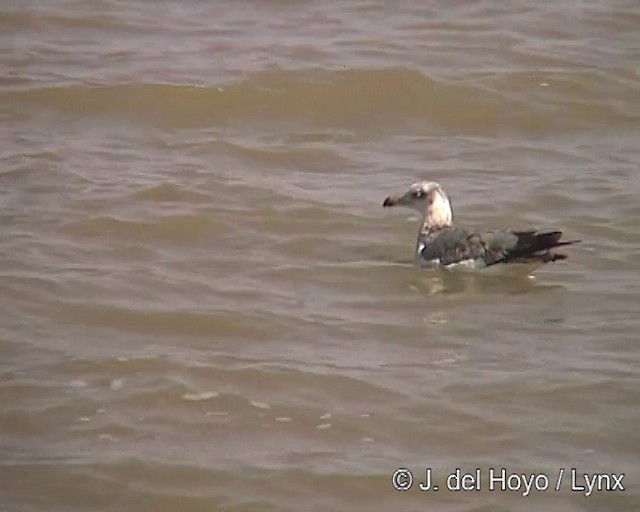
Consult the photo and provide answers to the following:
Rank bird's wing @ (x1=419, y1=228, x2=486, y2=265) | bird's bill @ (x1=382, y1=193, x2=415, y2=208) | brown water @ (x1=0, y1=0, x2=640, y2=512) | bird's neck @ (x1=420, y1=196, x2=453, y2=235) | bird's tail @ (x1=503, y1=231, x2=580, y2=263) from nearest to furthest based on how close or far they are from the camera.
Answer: brown water @ (x1=0, y1=0, x2=640, y2=512) → bird's tail @ (x1=503, y1=231, x2=580, y2=263) → bird's wing @ (x1=419, y1=228, x2=486, y2=265) → bird's neck @ (x1=420, y1=196, x2=453, y2=235) → bird's bill @ (x1=382, y1=193, x2=415, y2=208)

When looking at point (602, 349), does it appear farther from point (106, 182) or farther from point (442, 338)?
point (106, 182)

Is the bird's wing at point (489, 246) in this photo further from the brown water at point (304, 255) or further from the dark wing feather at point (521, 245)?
the brown water at point (304, 255)

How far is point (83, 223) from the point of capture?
9.85 m

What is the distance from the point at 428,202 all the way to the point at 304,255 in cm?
86

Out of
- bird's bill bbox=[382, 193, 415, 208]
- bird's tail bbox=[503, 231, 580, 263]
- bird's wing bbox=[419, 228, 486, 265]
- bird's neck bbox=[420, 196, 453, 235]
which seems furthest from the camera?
bird's bill bbox=[382, 193, 415, 208]

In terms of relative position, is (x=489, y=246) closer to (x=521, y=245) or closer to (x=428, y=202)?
(x=521, y=245)

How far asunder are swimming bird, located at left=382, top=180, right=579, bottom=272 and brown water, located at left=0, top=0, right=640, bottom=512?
0.16 metres

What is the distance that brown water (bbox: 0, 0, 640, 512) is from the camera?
6770 mm

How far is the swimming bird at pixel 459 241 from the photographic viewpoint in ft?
29.8

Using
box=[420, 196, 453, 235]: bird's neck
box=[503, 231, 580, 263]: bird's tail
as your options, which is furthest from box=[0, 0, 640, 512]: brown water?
box=[420, 196, 453, 235]: bird's neck

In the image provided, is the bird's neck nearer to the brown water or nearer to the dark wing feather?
the brown water

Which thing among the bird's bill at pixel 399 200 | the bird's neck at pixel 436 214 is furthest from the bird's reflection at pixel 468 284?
the bird's bill at pixel 399 200

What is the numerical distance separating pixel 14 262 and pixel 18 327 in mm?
1058

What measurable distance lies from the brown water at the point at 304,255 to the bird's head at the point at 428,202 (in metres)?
0.25
